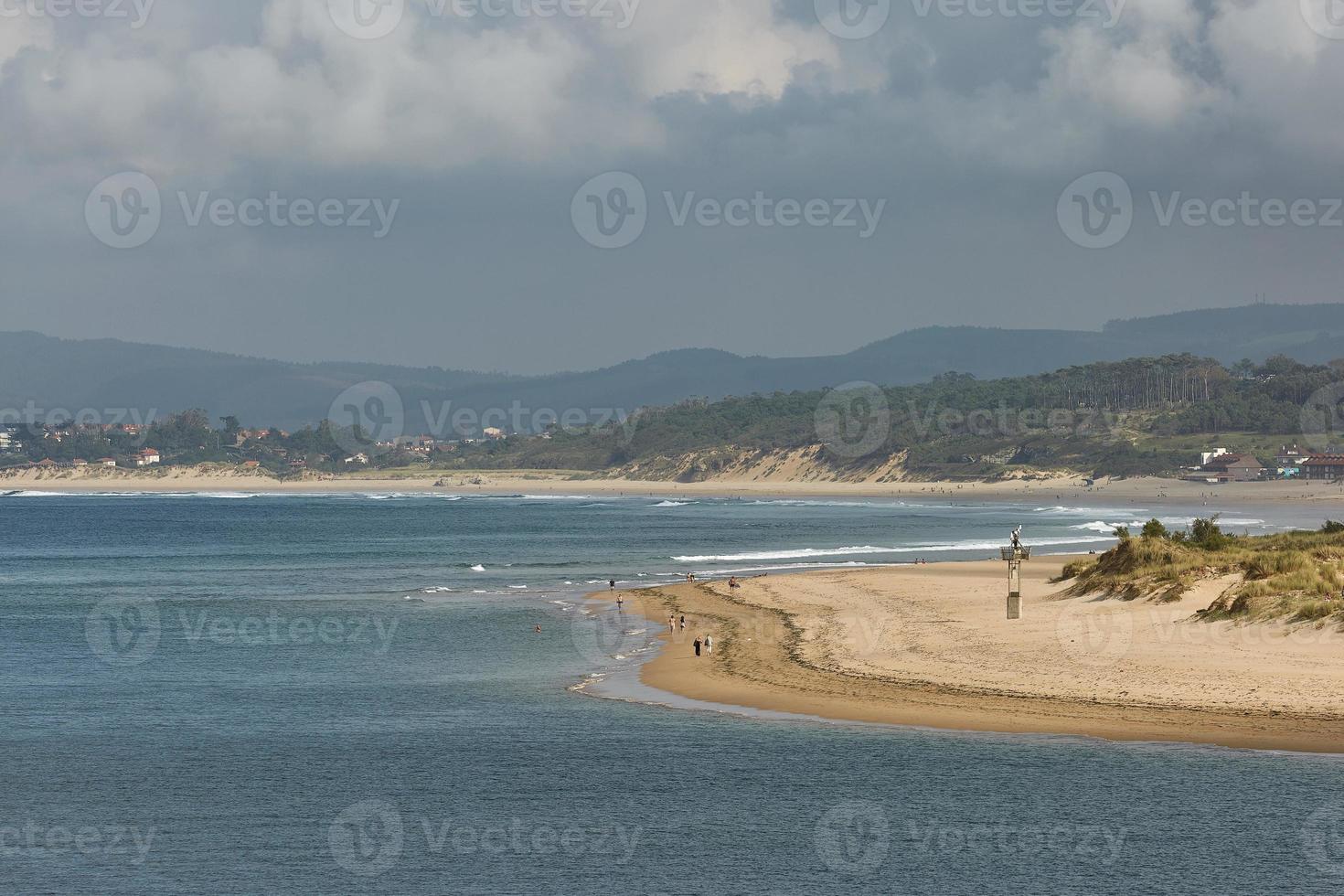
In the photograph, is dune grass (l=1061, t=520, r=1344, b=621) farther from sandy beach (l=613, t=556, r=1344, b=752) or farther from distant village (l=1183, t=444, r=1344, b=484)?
distant village (l=1183, t=444, r=1344, b=484)

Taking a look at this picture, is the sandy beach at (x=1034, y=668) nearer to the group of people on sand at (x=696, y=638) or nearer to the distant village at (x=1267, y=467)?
the group of people on sand at (x=696, y=638)

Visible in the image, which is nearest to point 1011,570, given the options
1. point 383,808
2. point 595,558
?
point 383,808

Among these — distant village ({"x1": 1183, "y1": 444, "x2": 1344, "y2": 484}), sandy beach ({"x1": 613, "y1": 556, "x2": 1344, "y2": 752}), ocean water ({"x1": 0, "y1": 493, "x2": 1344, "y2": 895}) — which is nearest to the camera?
ocean water ({"x1": 0, "y1": 493, "x2": 1344, "y2": 895})

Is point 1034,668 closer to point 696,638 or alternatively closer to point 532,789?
point 696,638

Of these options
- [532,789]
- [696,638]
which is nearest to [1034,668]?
[696,638]

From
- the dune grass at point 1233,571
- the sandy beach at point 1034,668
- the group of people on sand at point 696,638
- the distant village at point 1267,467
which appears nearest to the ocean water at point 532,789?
the group of people on sand at point 696,638

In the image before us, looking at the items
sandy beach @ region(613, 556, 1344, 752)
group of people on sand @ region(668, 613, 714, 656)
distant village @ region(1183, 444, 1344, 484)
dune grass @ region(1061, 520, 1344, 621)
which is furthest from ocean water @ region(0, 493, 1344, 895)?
distant village @ region(1183, 444, 1344, 484)
